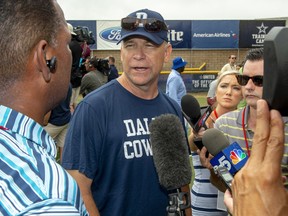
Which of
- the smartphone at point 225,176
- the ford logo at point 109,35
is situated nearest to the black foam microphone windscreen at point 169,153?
the smartphone at point 225,176

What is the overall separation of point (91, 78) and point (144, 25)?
5.98 meters

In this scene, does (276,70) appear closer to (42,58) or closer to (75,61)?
(42,58)

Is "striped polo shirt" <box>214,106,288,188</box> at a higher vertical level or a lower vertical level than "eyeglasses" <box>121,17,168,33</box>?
lower

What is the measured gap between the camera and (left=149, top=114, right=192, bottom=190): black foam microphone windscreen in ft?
7.38

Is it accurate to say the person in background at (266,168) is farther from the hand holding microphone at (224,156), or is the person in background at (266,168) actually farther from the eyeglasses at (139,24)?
the eyeglasses at (139,24)

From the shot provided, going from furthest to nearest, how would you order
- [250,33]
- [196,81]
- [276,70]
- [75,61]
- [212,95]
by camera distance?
[250,33] → [196,81] → [212,95] → [75,61] → [276,70]

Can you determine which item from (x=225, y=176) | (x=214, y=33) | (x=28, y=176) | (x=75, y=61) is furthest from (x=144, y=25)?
(x=214, y=33)

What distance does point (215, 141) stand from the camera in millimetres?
2330

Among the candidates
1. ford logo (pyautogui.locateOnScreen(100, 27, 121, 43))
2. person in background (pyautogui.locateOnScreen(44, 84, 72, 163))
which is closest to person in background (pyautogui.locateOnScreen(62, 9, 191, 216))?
person in background (pyautogui.locateOnScreen(44, 84, 72, 163))

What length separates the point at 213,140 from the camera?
7.70ft

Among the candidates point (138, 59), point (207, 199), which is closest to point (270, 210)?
point (138, 59)

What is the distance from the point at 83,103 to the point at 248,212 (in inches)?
66.0

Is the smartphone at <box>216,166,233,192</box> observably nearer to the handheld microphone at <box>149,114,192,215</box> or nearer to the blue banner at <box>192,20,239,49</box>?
the handheld microphone at <box>149,114,192,215</box>

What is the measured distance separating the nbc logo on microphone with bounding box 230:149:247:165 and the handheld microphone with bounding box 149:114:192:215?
0.33 metres
